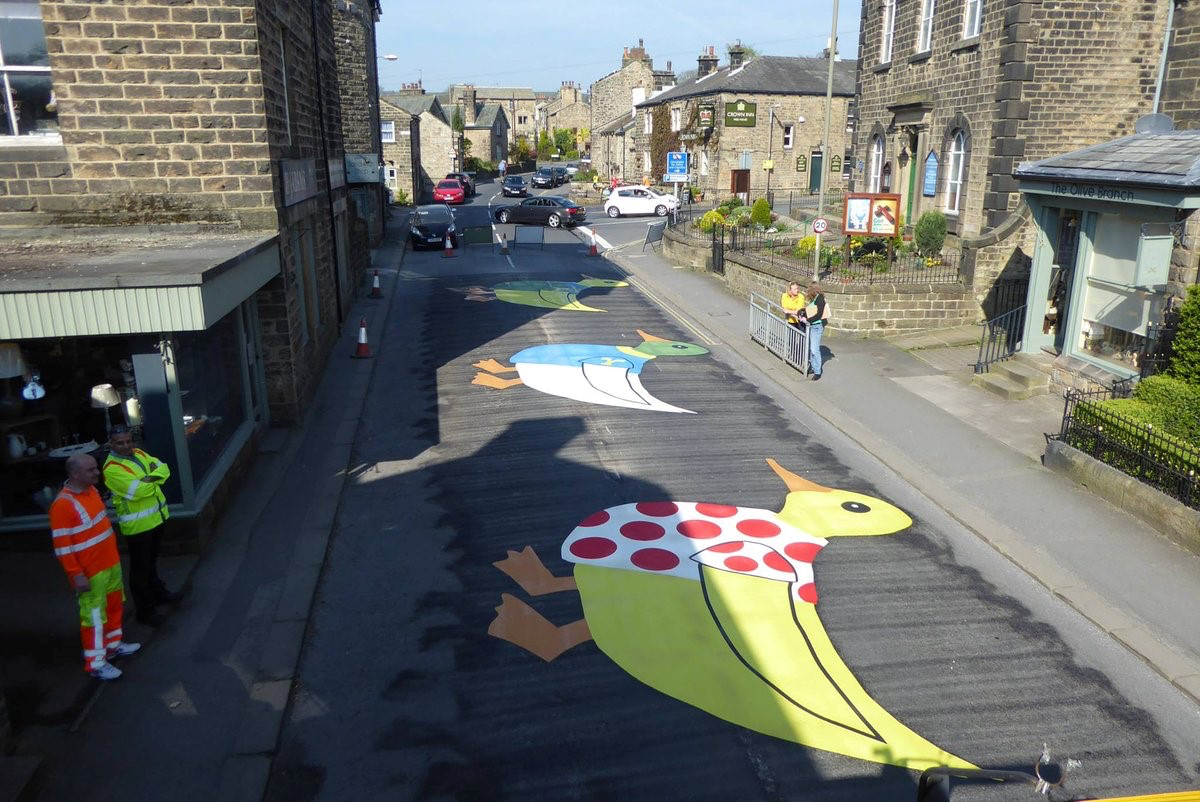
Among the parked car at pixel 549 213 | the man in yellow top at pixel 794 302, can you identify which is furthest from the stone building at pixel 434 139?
the man in yellow top at pixel 794 302

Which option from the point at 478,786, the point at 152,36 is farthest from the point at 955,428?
the point at 152,36

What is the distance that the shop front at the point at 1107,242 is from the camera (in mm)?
11164

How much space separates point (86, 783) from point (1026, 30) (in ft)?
69.1

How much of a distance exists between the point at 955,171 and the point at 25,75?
65.2 ft

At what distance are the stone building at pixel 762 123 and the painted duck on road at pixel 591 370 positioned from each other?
3076 centimetres

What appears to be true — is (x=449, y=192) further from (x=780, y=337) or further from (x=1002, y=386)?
(x=1002, y=386)

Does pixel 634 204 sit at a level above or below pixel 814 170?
below

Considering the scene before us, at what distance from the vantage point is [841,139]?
2053 inches

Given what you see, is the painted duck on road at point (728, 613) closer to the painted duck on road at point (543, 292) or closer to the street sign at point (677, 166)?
the painted duck on road at point (543, 292)

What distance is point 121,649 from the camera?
6.71 metres

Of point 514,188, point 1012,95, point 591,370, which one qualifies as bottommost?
point 591,370

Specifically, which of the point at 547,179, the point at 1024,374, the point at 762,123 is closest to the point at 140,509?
the point at 1024,374

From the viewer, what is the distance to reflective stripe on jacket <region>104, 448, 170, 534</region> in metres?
6.83

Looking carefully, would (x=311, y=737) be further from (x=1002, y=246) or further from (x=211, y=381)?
(x=1002, y=246)
